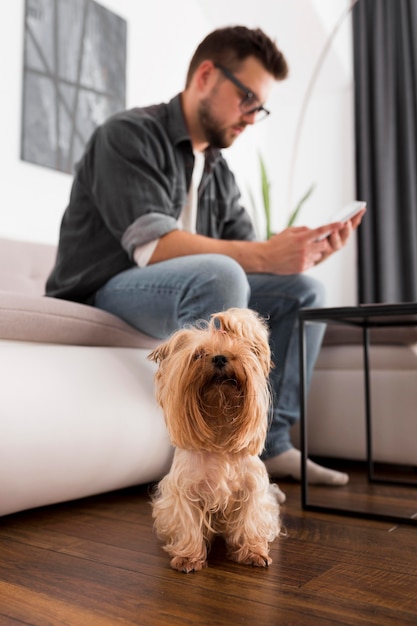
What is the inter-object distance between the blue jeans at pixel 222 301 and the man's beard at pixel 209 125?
1.43 feet

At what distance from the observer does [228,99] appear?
1.90m

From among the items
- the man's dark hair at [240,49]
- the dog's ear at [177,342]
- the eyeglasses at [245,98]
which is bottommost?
the dog's ear at [177,342]

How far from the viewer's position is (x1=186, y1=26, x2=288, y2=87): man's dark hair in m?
1.89

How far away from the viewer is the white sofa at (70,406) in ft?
4.23

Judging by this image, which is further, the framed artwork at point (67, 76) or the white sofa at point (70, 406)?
the framed artwork at point (67, 76)

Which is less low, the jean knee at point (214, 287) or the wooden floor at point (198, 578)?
the jean knee at point (214, 287)

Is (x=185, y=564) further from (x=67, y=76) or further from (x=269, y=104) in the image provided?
(x=269, y=104)

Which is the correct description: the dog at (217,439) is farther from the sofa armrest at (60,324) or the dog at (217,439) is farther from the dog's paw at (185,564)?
the sofa armrest at (60,324)

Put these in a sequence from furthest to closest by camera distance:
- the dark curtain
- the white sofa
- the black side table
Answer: the dark curtain, the black side table, the white sofa

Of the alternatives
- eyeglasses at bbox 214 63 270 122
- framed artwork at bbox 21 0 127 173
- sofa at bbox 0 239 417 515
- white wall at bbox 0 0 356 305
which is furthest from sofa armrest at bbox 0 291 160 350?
framed artwork at bbox 21 0 127 173

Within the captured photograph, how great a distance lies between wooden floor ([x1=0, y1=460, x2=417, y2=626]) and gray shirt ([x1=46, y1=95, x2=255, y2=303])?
0.67 meters

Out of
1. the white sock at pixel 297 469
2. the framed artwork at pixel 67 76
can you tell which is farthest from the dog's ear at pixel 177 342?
the framed artwork at pixel 67 76

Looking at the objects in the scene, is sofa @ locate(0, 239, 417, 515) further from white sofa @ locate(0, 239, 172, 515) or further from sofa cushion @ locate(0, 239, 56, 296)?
sofa cushion @ locate(0, 239, 56, 296)

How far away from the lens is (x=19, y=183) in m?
2.71
